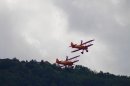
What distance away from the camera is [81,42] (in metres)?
185

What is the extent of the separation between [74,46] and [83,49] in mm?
4270

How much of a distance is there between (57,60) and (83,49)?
31.9ft

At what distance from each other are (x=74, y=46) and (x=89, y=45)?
215 inches

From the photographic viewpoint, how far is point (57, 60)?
622 feet

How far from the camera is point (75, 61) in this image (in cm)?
18638

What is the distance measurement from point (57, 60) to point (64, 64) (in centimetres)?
275

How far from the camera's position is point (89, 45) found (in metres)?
182

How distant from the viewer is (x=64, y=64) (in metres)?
188

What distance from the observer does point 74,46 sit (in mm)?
186375

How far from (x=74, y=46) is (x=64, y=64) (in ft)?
17.3

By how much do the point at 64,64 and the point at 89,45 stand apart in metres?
9.40

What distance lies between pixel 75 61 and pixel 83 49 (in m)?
5.08

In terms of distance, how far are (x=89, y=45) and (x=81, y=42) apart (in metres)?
3.41
